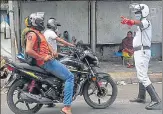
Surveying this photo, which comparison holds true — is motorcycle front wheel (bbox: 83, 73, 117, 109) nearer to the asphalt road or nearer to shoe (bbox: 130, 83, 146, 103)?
the asphalt road

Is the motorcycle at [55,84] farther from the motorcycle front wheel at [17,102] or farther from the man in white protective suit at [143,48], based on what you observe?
the man in white protective suit at [143,48]

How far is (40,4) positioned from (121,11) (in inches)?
102

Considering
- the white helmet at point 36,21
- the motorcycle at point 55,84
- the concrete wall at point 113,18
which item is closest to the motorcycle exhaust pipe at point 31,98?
the motorcycle at point 55,84

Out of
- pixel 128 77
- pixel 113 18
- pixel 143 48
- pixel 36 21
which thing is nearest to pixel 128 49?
pixel 113 18

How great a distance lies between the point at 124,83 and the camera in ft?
30.6

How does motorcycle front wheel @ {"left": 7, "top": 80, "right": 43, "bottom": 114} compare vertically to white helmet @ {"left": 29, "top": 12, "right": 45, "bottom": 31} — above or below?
below

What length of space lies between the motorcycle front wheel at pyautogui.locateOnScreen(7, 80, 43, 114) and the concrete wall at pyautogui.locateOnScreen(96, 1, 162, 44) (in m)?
6.10

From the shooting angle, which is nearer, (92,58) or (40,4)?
(92,58)

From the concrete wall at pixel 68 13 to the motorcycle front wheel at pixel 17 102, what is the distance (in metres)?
5.69

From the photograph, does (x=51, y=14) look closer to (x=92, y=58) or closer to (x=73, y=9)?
(x=73, y=9)

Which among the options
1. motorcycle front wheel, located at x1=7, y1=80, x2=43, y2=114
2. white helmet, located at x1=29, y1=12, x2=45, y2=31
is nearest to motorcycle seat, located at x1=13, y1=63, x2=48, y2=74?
motorcycle front wheel, located at x1=7, y1=80, x2=43, y2=114

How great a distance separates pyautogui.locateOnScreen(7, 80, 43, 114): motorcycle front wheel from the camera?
6004 millimetres

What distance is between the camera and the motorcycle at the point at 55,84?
5.97 m

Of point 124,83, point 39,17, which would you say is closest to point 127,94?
point 124,83
